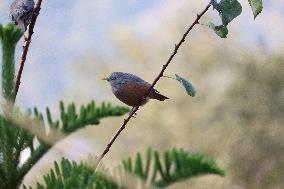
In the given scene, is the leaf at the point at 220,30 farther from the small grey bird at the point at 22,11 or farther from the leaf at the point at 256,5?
the small grey bird at the point at 22,11

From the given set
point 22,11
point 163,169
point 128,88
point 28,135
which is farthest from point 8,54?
point 128,88

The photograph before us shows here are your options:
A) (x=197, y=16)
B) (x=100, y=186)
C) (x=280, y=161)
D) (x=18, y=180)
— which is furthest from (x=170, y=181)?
(x=280, y=161)

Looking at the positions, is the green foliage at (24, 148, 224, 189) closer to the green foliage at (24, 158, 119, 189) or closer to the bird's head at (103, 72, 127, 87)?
the green foliage at (24, 158, 119, 189)

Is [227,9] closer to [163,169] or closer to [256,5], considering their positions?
[256,5]

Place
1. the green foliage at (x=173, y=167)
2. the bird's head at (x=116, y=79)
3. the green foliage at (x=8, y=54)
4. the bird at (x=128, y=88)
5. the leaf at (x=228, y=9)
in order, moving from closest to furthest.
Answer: the green foliage at (x=173, y=167)
the green foliage at (x=8, y=54)
the leaf at (x=228, y=9)
the bird at (x=128, y=88)
the bird's head at (x=116, y=79)

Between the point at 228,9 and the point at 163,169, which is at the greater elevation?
the point at 228,9

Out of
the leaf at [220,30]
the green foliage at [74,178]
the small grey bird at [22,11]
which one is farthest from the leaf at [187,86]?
the green foliage at [74,178]

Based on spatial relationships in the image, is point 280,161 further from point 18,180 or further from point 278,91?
point 18,180
